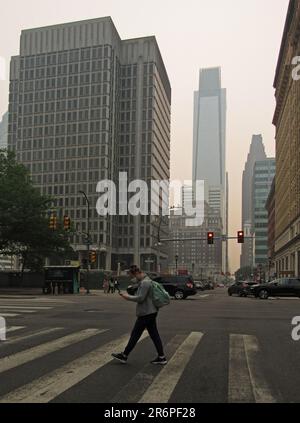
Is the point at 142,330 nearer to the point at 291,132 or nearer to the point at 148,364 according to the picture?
the point at 148,364

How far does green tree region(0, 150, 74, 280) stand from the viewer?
42844 millimetres

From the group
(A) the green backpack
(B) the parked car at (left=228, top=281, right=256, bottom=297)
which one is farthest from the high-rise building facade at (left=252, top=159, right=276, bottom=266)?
(A) the green backpack

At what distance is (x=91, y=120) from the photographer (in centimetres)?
13462

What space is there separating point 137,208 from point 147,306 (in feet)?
409

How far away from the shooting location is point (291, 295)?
35.8 m

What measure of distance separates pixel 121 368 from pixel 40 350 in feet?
8.52

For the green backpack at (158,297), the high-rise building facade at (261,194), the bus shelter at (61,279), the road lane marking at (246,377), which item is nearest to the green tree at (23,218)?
the bus shelter at (61,279)

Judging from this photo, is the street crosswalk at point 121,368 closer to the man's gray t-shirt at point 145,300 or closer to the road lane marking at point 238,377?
the road lane marking at point 238,377

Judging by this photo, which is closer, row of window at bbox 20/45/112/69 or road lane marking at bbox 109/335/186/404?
road lane marking at bbox 109/335/186/404

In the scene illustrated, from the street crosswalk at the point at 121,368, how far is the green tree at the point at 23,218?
3038 cm

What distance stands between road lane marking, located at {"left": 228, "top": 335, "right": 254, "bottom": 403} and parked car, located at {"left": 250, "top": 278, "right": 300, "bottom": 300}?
81.9 feet

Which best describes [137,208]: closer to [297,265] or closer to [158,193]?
[158,193]

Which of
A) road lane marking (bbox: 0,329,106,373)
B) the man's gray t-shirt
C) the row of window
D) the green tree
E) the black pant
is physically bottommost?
road lane marking (bbox: 0,329,106,373)

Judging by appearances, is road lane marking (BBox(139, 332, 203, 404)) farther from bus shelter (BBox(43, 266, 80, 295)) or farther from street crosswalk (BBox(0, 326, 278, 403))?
bus shelter (BBox(43, 266, 80, 295))
